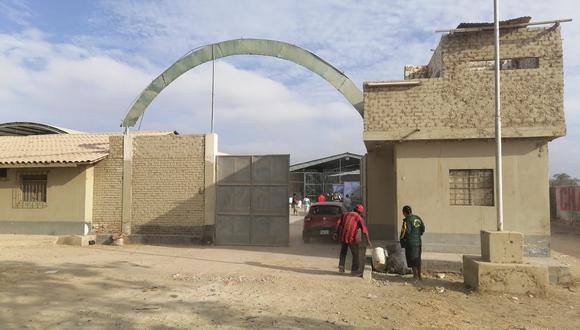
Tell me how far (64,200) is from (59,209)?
0.35 meters

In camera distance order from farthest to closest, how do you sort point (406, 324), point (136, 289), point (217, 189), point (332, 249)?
point (217, 189) < point (332, 249) < point (136, 289) < point (406, 324)

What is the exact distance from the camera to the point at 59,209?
16.0m

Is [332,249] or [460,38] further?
[332,249]

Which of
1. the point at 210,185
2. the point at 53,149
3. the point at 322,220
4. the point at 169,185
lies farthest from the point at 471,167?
the point at 53,149

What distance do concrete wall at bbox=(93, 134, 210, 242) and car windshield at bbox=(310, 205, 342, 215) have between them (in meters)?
3.54

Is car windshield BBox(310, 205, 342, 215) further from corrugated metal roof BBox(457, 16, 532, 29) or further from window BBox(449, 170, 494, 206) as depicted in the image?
corrugated metal roof BBox(457, 16, 532, 29)

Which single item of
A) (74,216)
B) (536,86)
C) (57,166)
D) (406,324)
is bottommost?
(406,324)

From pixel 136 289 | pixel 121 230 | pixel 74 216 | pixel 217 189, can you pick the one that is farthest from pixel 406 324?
pixel 74 216

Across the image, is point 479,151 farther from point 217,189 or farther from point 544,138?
point 217,189

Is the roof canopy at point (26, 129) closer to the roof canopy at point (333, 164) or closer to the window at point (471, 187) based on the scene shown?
the window at point (471, 187)

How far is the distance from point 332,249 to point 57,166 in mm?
9492

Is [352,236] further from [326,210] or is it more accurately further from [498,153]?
[326,210]

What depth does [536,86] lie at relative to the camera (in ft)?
36.2

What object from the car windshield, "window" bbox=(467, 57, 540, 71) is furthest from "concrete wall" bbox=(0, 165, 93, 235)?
"window" bbox=(467, 57, 540, 71)
